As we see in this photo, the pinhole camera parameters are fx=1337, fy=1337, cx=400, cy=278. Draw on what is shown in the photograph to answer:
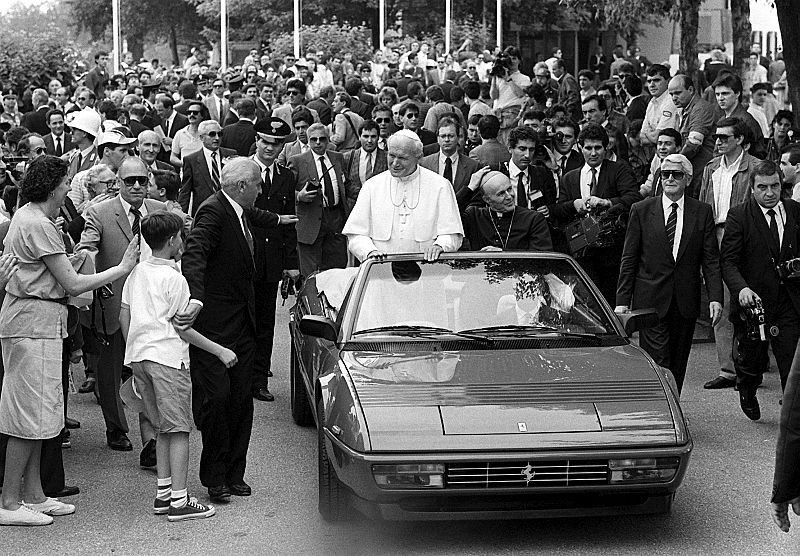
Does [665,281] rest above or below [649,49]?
below

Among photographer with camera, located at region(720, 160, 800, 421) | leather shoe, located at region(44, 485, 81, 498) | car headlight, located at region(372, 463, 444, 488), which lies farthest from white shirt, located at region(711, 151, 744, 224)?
leather shoe, located at region(44, 485, 81, 498)

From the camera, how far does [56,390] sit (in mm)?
→ 7074

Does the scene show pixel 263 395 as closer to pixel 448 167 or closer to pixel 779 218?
pixel 448 167

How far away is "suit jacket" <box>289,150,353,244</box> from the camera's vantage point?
12.1m

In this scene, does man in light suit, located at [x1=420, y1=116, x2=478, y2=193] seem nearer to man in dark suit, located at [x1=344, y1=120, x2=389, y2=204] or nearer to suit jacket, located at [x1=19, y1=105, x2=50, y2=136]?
man in dark suit, located at [x1=344, y1=120, x2=389, y2=204]

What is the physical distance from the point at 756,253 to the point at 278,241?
3.57 meters

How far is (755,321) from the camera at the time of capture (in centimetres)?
905

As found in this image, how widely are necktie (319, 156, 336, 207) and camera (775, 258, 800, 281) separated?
4.58m

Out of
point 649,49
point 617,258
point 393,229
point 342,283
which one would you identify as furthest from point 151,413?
point 649,49

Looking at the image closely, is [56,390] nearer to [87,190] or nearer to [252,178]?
[252,178]

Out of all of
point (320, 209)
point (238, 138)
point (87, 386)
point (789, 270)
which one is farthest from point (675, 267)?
point (238, 138)

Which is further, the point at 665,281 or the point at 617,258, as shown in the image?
the point at 617,258

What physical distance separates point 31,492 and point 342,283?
2519 millimetres

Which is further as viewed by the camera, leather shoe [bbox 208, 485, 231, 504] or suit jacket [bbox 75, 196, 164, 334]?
suit jacket [bbox 75, 196, 164, 334]
